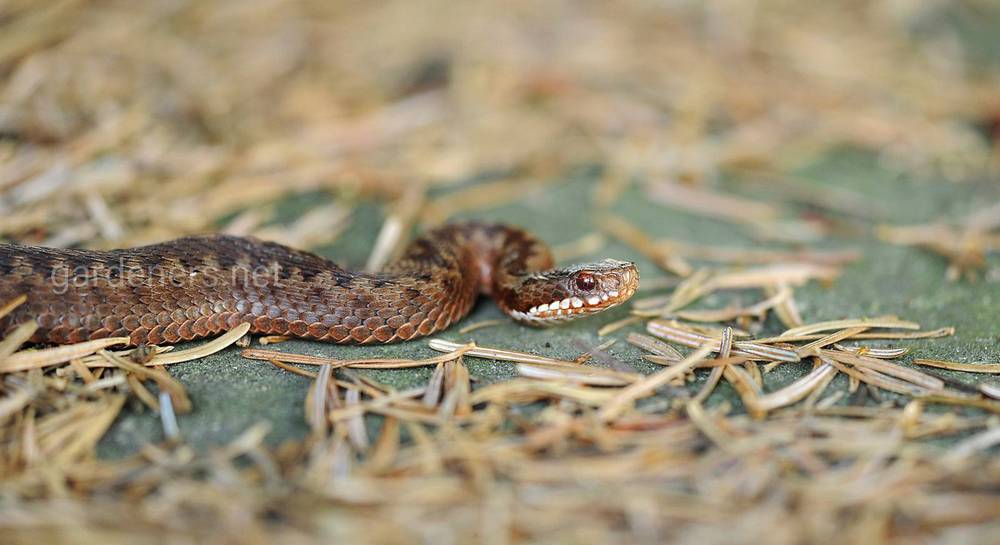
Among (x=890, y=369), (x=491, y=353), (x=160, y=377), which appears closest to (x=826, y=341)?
(x=890, y=369)

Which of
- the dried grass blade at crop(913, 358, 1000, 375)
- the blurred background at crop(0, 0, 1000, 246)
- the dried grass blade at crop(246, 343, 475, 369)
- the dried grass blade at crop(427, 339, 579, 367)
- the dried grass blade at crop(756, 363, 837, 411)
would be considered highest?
the blurred background at crop(0, 0, 1000, 246)

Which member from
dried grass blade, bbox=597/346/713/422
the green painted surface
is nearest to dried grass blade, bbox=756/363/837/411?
the green painted surface

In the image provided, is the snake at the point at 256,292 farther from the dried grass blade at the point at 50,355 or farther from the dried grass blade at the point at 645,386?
the dried grass blade at the point at 645,386

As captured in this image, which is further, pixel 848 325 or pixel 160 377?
pixel 848 325

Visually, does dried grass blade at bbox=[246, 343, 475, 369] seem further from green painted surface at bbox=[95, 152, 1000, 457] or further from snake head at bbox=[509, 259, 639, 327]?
snake head at bbox=[509, 259, 639, 327]

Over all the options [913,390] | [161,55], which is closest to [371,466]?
[913,390]

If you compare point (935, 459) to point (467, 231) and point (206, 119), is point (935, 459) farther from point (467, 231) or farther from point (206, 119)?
point (206, 119)

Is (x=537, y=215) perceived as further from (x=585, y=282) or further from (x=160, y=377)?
(x=160, y=377)
